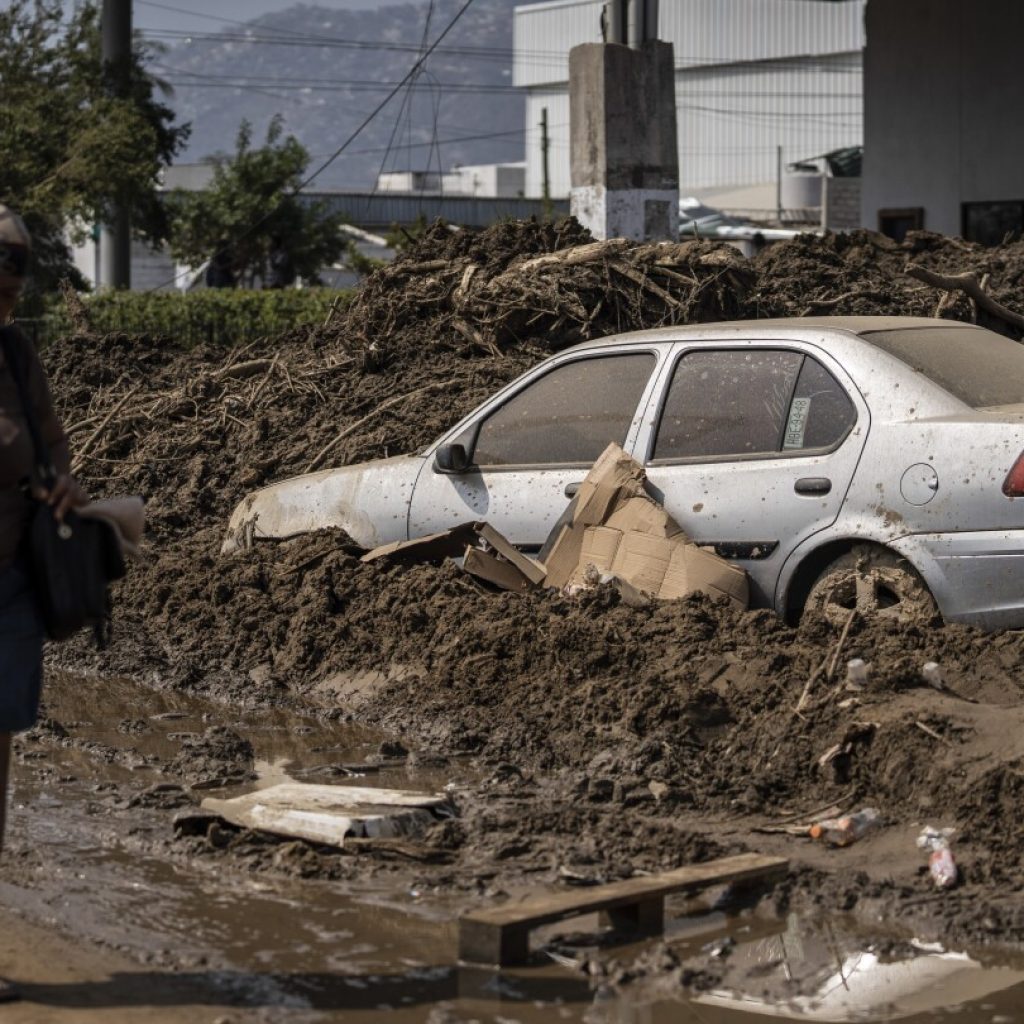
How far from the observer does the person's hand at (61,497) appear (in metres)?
4.70

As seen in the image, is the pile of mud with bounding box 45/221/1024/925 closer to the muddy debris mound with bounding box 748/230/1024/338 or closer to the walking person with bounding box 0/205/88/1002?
the muddy debris mound with bounding box 748/230/1024/338

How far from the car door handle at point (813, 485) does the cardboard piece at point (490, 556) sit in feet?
4.45

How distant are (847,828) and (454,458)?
3422 mm

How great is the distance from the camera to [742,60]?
80.9 m

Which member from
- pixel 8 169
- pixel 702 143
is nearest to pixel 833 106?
pixel 702 143

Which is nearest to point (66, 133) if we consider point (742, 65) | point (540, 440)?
point (540, 440)

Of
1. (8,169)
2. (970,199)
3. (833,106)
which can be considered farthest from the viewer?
(833,106)

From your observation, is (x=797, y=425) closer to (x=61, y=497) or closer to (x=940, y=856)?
(x=940, y=856)

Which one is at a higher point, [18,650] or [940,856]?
[18,650]

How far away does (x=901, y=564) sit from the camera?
24.6 ft

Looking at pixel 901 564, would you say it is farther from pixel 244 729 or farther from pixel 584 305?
pixel 584 305

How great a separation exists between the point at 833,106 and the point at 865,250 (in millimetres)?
75491

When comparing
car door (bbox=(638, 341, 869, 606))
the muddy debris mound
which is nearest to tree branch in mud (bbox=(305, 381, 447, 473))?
the muddy debris mound

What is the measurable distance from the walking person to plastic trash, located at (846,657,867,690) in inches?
123
